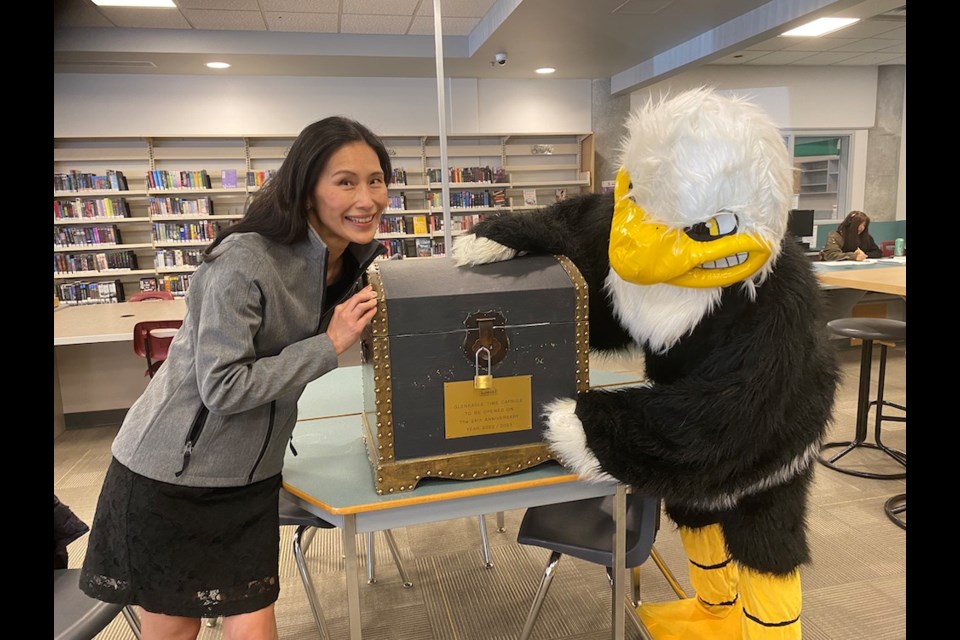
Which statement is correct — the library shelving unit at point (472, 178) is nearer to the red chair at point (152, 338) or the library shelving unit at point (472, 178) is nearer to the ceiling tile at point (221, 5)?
the ceiling tile at point (221, 5)

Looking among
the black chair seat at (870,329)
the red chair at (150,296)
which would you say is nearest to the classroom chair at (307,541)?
the black chair seat at (870,329)

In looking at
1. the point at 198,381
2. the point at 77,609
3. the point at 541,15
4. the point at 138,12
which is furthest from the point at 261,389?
the point at 138,12

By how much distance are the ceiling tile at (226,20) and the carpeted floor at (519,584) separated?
3798 millimetres

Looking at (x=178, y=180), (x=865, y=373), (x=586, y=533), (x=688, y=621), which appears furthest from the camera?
(x=178, y=180)

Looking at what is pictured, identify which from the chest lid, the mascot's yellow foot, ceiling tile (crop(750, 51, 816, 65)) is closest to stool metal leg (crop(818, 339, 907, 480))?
the mascot's yellow foot

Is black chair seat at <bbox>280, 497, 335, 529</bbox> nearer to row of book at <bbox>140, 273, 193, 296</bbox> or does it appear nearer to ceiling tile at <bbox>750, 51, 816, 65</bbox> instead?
row of book at <bbox>140, 273, 193, 296</bbox>

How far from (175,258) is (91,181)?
108 cm

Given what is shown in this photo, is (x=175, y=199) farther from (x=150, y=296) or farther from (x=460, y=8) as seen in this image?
(x=460, y=8)

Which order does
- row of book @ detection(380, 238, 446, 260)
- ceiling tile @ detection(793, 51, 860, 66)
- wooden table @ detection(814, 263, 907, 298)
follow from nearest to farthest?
wooden table @ detection(814, 263, 907, 298) < ceiling tile @ detection(793, 51, 860, 66) < row of book @ detection(380, 238, 446, 260)

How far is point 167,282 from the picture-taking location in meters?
6.25

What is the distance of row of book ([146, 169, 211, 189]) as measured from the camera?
6070 mm

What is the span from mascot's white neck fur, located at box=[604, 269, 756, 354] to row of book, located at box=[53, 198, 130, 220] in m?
6.34

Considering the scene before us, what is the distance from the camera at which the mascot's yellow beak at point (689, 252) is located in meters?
1.10

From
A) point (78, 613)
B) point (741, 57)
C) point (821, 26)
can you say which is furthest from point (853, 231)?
point (78, 613)
